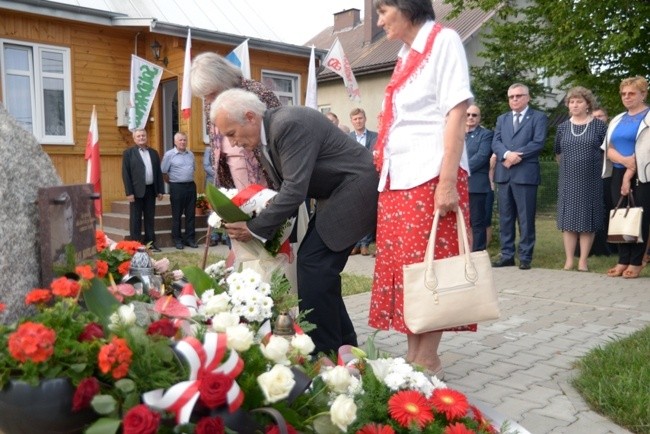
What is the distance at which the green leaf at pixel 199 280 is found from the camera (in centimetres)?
292

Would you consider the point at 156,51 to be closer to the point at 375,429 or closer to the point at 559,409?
the point at 559,409

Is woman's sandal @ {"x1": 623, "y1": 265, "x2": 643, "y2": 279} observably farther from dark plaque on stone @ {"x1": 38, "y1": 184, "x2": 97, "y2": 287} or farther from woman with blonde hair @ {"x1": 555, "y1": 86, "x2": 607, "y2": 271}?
dark plaque on stone @ {"x1": 38, "y1": 184, "x2": 97, "y2": 287}

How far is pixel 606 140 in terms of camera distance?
725cm

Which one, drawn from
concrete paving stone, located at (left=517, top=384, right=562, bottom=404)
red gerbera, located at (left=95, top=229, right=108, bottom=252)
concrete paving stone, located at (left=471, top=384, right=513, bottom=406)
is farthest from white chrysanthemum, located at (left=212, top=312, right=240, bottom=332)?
concrete paving stone, located at (left=517, top=384, right=562, bottom=404)

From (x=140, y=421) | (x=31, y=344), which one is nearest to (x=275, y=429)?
(x=140, y=421)

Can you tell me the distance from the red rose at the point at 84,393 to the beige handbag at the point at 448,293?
65.2 inches

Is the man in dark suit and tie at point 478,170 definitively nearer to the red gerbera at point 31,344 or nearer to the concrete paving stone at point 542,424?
the concrete paving stone at point 542,424

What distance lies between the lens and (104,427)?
1600mm

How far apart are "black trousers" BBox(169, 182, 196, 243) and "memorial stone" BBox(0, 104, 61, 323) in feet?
28.1

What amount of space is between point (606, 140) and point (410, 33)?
15.8ft

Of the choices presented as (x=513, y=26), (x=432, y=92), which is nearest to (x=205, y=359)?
(x=432, y=92)

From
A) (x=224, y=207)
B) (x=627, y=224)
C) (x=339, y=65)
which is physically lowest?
(x=627, y=224)

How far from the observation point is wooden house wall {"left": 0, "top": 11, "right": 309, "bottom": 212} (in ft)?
39.2

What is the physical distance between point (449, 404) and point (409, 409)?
186 millimetres
